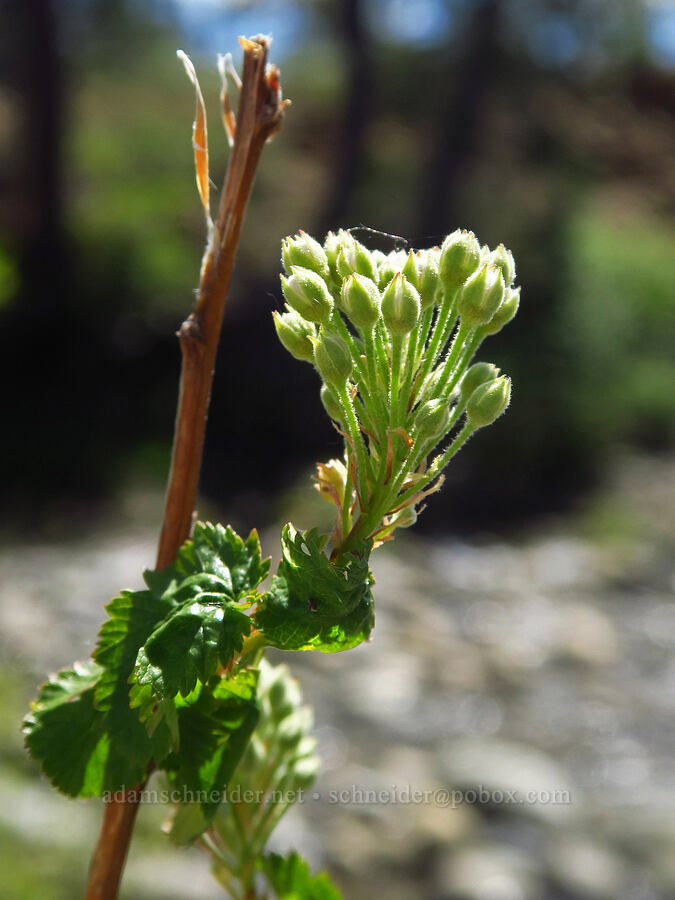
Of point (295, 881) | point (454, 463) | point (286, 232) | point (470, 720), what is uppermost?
point (286, 232)

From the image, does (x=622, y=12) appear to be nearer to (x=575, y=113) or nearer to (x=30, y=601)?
(x=575, y=113)

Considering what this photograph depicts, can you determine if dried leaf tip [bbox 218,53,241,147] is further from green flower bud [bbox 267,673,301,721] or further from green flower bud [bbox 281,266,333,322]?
green flower bud [bbox 267,673,301,721]

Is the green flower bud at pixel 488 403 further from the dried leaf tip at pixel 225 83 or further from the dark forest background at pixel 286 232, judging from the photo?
the dark forest background at pixel 286 232

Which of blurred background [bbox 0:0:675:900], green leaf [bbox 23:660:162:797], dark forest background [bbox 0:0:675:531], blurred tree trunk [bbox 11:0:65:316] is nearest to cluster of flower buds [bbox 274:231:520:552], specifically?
green leaf [bbox 23:660:162:797]

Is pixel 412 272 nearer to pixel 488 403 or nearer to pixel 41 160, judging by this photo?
pixel 488 403

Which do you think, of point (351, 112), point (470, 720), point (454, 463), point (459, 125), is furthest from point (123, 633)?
point (459, 125)

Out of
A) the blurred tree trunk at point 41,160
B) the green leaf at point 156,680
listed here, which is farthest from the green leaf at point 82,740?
the blurred tree trunk at point 41,160
